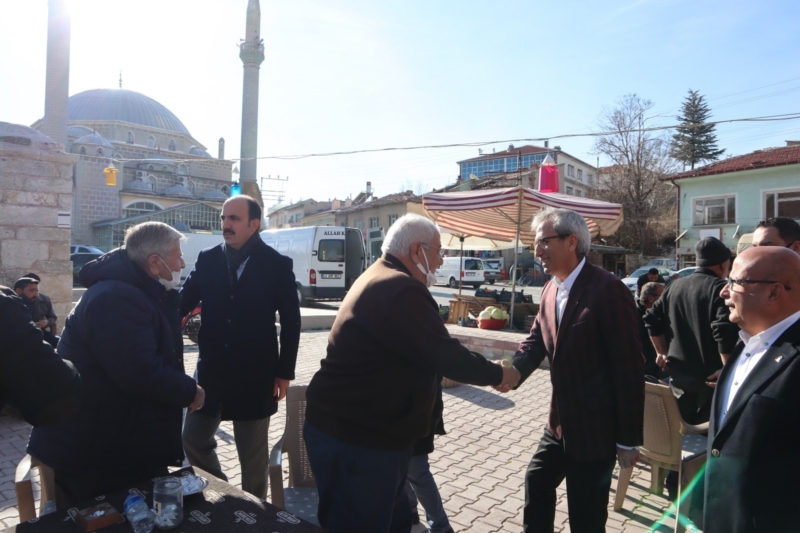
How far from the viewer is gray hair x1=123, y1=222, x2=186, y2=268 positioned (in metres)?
2.56

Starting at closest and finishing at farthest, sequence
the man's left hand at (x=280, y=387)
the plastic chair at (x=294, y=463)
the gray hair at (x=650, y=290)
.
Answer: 1. the plastic chair at (x=294, y=463)
2. the man's left hand at (x=280, y=387)
3. the gray hair at (x=650, y=290)

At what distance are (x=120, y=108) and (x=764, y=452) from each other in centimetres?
6959

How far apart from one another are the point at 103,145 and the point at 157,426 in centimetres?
5445

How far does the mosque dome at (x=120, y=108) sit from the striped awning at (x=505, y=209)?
5971cm

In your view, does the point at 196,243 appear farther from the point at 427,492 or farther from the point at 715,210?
the point at 715,210

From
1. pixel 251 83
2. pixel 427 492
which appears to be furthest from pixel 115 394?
pixel 251 83

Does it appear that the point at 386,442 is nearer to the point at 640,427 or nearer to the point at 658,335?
the point at 640,427

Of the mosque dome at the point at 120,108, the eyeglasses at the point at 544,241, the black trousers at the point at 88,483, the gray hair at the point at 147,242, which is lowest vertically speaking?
the black trousers at the point at 88,483

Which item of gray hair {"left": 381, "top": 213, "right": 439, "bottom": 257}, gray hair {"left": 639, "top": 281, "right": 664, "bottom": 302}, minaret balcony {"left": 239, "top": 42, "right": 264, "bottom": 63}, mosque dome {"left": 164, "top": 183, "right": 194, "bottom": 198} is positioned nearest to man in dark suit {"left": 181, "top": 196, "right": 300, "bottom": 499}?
gray hair {"left": 381, "top": 213, "right": 439, "bottom": 257}

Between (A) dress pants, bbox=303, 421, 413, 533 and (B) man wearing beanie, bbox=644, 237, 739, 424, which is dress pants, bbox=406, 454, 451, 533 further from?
(B) man wearing beanie, bbox=644, 237, 739, 424

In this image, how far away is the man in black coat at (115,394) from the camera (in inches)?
89.7

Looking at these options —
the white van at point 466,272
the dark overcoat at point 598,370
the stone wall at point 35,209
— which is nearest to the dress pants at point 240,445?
the dark overcoat at point 598,370

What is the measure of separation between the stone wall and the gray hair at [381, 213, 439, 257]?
23.3ft

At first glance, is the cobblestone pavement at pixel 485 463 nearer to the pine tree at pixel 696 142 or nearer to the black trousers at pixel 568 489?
the black trousers at pixel 568 489
